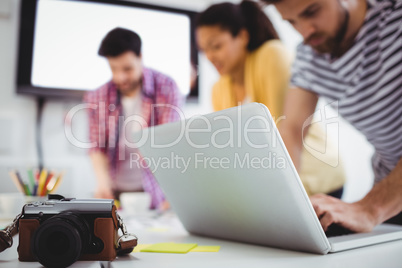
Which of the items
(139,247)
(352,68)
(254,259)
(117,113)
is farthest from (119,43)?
(254,259)

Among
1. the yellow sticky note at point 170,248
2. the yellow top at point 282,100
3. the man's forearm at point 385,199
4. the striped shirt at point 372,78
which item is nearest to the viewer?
the yellow sticky note at point 170,248

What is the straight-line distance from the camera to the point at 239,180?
47 centimetres

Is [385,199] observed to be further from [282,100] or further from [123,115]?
[123,115]

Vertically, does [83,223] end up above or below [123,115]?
below

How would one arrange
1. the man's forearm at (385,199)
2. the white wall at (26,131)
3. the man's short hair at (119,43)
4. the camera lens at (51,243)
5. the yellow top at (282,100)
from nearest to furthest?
1. the camera lens at (51,243)
2. the man's forearm at (385,199)
3. the yellow top at (282,100)
4. the white wall at (26,131)
5. the man's short hair at (119,43)

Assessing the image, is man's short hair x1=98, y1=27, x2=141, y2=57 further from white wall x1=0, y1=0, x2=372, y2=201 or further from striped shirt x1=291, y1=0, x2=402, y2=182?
striped shirt x1=291, y1=0, x2=402, y2=182

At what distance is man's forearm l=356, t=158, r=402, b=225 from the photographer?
0.59 m

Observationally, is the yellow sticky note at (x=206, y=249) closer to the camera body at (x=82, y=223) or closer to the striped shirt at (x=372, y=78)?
the camera body at (x=82, y=223)

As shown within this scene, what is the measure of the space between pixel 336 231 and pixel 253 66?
902 mm

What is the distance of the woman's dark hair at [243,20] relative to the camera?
1382mm

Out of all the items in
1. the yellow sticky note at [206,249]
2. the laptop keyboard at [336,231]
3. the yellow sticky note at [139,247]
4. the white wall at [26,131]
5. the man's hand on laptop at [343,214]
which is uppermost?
the white wall at [26,131]

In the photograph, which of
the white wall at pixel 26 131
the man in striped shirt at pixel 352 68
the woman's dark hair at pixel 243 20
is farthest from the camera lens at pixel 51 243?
the woman's dark hair at pixel 243 20

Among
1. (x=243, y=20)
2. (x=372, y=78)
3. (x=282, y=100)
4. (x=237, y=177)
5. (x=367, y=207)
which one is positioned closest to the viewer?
(x=237, y=177)

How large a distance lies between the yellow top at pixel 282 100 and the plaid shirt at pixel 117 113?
1.21ft
